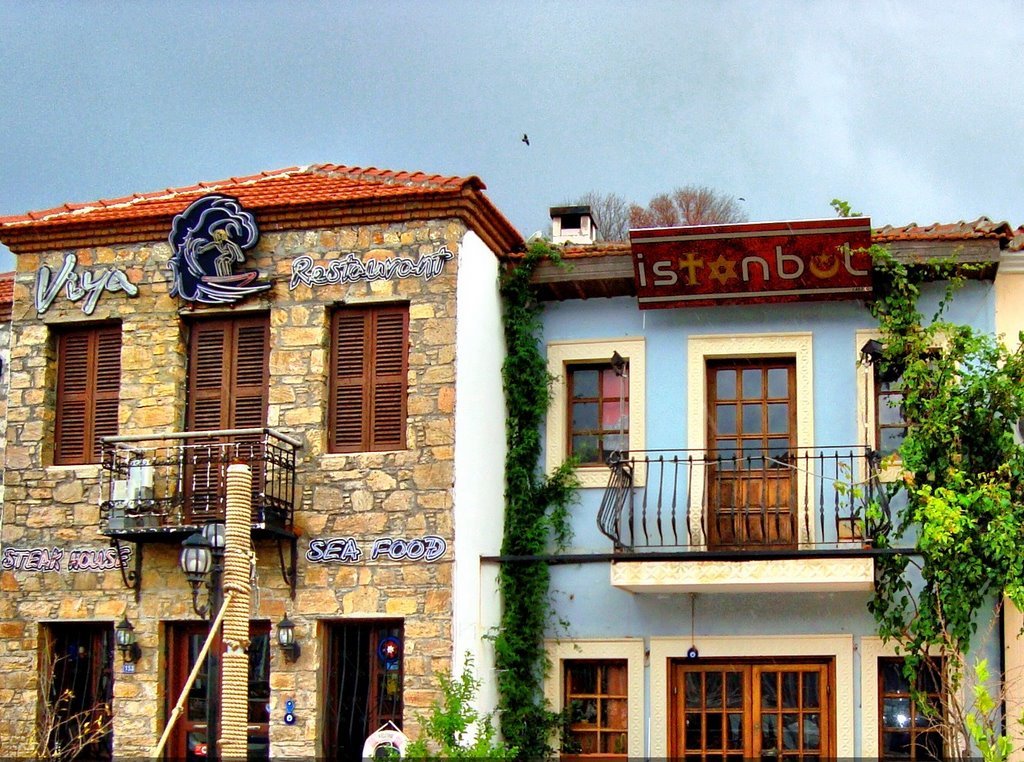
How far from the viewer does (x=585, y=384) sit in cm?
1736

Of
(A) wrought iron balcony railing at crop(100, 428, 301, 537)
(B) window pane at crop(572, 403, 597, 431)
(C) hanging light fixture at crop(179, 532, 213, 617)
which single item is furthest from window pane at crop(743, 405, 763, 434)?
(C) hanging light fixture at crop(179, 532, 213, 617)

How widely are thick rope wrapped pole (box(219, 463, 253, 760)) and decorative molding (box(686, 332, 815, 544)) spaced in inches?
243

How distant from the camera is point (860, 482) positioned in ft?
52.5

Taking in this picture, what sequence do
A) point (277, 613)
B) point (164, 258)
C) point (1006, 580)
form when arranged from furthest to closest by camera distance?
point (164, 258)
point (277, 613)
point (1006, 580)

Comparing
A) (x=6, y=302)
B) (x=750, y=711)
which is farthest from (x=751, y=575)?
(x=6, y=302)

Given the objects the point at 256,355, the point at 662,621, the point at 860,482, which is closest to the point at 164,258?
the point at 256,355

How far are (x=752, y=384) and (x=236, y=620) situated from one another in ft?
24.5

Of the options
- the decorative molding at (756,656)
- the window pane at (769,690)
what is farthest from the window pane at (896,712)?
the window pane at (769,690)

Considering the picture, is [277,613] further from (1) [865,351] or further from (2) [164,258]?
(1) [865,351]

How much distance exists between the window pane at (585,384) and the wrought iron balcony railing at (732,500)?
3.05ft

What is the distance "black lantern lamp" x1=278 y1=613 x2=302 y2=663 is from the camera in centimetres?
1550

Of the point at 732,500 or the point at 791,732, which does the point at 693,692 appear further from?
the point at 732,500

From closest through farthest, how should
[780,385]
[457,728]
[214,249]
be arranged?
1. [457,728]
2. [214,249]
3. [780,385]

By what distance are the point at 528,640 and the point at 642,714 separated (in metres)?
1.33
